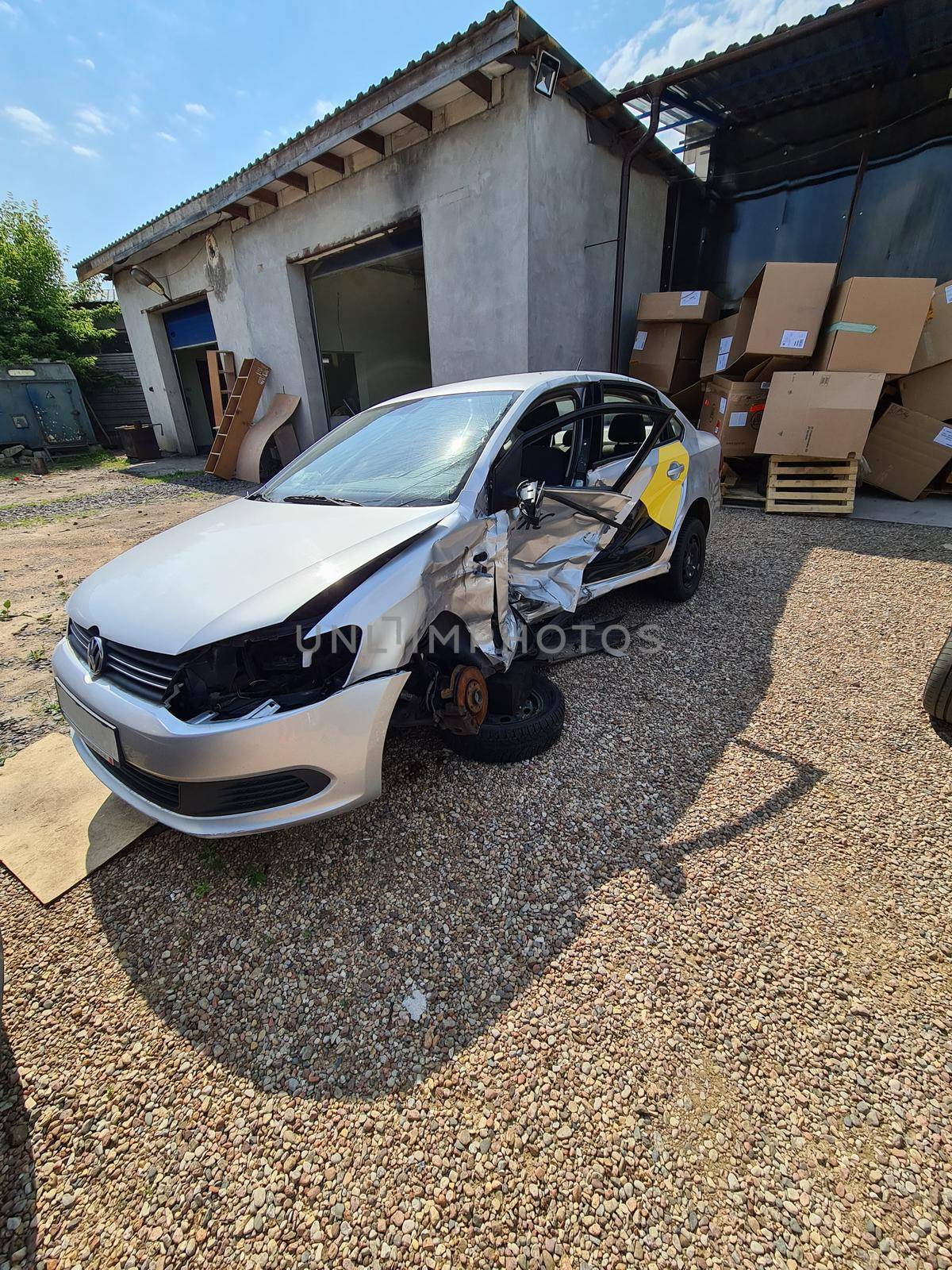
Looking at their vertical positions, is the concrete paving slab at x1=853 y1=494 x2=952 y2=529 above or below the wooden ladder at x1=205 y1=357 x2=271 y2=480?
below

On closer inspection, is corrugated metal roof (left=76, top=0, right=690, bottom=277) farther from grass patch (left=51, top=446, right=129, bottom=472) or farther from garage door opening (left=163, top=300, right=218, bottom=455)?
grass patch (left=51, top=446, right=129, bottom=472)

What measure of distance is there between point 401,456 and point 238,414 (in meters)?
8.80

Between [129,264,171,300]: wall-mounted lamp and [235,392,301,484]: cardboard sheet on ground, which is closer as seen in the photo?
[235,392,301,484]: cardboard sheet on ground

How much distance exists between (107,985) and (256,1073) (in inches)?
22.5

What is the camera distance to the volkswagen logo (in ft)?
6.09

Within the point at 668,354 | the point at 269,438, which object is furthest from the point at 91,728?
the point at 269,438

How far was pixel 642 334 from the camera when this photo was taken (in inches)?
303

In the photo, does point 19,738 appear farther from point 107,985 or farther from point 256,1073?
point 256,1073

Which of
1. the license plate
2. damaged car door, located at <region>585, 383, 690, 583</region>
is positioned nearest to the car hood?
the license plate

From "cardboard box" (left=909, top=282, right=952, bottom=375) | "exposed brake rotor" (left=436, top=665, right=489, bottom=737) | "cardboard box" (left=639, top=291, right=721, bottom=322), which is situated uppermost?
"cardboard box" (left=639, top=291, right=721, bottom=322)

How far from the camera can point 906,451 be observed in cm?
641

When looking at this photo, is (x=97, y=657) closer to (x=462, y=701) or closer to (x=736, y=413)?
(x=462, y=701)

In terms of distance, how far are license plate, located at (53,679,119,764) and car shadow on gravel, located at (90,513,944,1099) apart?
18.4 inches

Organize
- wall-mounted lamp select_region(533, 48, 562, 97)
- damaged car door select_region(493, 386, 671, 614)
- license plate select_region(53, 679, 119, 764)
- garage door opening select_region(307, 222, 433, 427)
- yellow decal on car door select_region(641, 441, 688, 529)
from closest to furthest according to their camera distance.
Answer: license plate select_region(53, 679, 119, 764)
damaged car door select_region(493, 386, 671, 614)
yellow decal on car door select_region(641, 441, 688, 529)
wall-mounted lamp select_region(533, 48, 562, 97)
garage door opening select_region(307, 222, 433, 427)
